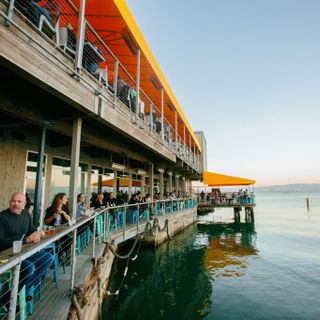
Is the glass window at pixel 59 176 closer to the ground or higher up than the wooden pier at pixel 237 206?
higher up

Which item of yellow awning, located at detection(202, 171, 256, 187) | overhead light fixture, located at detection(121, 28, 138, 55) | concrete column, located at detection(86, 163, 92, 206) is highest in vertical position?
overhead light fixture, located at detection(121, 28, 138, 55)

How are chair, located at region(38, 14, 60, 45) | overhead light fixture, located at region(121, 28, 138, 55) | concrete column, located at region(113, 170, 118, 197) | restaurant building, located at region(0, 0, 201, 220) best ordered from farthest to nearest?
concrete column, located at region(113, 170, 118, 197) → overhead light fixture, located at region(121, 28, 138, 55) → chair, located at region(38, 14, 60, 45) → restaurant building, located at region(0, 0, 201, 220)

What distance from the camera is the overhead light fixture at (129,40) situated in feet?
22.6

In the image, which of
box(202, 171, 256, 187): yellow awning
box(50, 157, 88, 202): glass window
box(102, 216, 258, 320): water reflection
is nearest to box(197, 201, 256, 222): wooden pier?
box(202, 171, 256, 187): yellow awning

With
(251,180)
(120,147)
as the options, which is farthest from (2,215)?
(251,180)

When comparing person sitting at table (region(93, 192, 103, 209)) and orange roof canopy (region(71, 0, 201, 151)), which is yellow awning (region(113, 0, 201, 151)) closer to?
orange roof canopy (region(71, 0, 201, 151))

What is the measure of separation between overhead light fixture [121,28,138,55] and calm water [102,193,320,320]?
7.55 metres

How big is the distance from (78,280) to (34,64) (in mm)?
3442

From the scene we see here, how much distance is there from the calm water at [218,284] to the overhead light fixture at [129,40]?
755cm

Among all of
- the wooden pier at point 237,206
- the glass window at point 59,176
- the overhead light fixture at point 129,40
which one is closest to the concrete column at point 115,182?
the glass window at point 59,176

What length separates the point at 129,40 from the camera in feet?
23.6

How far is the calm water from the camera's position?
545 centimetres

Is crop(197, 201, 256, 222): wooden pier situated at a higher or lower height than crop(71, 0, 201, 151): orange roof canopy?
lower

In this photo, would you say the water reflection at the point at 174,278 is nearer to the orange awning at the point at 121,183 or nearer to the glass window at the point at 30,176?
the orange awning at the point at 121,183
